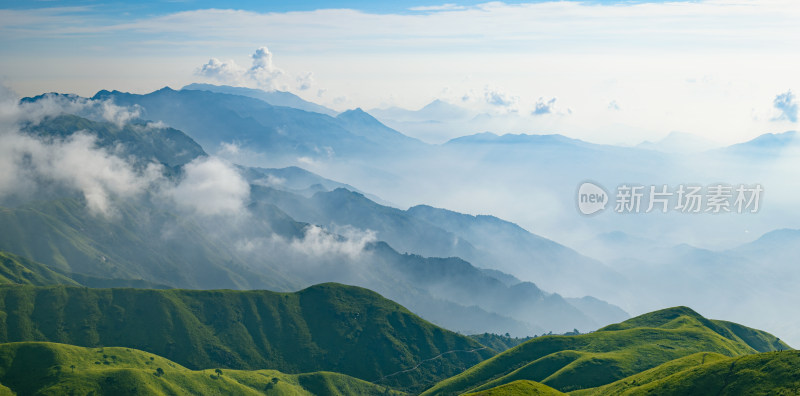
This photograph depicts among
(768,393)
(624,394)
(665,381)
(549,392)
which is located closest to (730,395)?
(768,393)

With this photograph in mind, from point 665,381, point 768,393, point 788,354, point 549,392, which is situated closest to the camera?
point 768,393

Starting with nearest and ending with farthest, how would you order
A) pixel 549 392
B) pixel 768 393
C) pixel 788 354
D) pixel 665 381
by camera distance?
pixel 768 393
pixel 788 354
pixel 665 381
pixel 549 392

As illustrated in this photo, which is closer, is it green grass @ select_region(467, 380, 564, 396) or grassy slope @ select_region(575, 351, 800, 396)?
grassy slope @ select_region(575, 351, 800, 396)

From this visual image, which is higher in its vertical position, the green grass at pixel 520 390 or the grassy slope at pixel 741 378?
the grassy slope at pixel 741 378

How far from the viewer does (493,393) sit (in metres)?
180

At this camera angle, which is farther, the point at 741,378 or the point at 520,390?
the point at 520,390

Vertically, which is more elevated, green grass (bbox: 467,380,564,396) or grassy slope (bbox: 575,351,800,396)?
grassy slope (bbox: 575,351,800,396)

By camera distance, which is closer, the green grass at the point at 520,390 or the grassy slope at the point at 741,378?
the grassy slope at the point at 741,378

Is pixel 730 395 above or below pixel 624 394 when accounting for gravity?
above

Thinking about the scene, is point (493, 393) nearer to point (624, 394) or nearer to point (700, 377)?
point (624, 394)

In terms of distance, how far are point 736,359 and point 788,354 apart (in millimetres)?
12917

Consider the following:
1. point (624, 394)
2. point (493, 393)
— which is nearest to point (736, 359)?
point (624, 394)

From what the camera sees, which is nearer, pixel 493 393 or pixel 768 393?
pixel 768 393

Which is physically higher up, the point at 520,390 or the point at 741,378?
the point at 741,378
